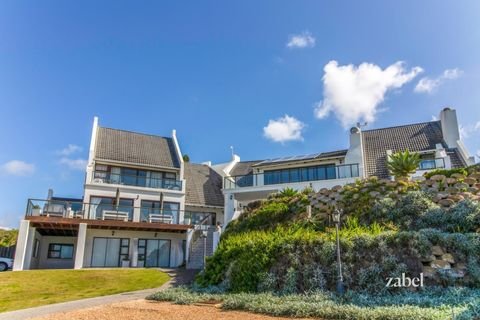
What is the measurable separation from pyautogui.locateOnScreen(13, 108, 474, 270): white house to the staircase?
2.9 inches

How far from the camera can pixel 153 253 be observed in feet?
78.3

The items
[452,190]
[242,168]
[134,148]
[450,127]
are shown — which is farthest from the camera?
[242,168]

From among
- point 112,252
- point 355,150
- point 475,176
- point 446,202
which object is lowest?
point 112,252

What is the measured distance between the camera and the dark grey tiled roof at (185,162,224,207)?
2891 cm

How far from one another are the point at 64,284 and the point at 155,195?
10972 millimetres

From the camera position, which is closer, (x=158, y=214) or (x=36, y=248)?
(x=36, y=248)

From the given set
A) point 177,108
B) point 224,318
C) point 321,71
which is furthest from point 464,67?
point 177,108

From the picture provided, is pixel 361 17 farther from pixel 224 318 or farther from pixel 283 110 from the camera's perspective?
pixel 224 318

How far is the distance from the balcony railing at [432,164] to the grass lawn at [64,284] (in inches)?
659

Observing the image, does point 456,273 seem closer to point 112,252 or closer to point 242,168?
point 112,252

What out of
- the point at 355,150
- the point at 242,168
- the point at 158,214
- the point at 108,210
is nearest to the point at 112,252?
the point at 108,210

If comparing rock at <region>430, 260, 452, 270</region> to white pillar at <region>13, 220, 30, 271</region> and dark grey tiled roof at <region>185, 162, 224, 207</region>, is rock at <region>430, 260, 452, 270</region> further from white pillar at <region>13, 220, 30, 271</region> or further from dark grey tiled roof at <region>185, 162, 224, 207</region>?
dark grey tiled roof at <region>185, 162, 224, 207</region>

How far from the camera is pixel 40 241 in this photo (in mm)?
23750

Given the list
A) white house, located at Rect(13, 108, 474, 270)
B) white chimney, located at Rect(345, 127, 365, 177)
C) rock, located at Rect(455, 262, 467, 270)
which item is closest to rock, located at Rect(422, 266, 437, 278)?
rock, located at Rect(455, 262, 467, 270)
